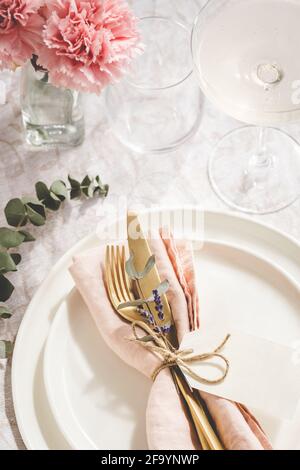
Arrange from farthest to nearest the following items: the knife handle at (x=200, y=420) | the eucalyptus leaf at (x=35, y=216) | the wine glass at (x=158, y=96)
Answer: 1. the wine glass at (x=158, y=96)
2. the eucalyptus leaf at (x=35, y=216)
3. the knife handle at (x=200, y=420)

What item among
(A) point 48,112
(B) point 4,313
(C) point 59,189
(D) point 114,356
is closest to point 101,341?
(D) point 114,356

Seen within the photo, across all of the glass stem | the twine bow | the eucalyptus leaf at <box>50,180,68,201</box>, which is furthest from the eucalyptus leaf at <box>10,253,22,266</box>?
the glass stem

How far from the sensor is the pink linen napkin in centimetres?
74

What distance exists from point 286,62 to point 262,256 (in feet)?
0.82

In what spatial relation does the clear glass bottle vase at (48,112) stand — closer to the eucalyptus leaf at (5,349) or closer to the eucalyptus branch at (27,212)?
the eucalyptus branch at (27,212)

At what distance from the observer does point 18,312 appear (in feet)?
2.97

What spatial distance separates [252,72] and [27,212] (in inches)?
13.6

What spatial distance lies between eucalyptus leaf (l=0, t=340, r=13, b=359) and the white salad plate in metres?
0.01

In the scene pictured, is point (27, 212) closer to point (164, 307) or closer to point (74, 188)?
point (74, 188)

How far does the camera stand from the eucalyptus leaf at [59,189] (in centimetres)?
97

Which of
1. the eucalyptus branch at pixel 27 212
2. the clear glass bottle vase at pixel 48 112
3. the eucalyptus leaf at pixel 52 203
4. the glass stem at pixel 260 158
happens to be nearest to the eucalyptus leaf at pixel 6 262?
the eucalyptus branch at pixel 27 212

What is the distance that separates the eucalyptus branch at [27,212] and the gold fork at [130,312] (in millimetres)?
134
